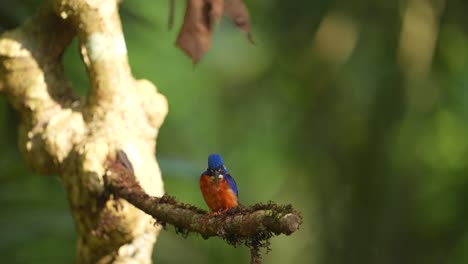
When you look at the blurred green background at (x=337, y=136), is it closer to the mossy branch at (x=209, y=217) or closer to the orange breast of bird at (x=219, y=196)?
the mossy branch at (x=209, y=217)

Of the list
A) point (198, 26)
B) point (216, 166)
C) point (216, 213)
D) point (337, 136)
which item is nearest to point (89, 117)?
point (198, 26)

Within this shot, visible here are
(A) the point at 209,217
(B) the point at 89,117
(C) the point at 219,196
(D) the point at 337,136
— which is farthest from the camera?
(D) the point at 337,136

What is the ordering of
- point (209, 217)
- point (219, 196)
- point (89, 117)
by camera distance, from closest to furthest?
point (209, 217), point (219, 196), point (89, 117)

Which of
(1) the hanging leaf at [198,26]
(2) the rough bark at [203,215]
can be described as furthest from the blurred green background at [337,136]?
(2) the rough bark at [203,215]

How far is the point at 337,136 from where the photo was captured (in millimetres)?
7301

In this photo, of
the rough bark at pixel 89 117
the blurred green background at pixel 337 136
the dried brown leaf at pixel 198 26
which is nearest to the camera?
the rough bark at pixel 89 117

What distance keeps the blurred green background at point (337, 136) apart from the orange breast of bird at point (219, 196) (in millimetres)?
3074

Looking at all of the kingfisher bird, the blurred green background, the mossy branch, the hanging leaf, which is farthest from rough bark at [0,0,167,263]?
the blurred green background

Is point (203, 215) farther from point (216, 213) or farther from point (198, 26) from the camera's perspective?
point (198, 26)

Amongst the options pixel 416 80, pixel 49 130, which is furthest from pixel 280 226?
pixel 416 80

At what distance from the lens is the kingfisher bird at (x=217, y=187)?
2965mm

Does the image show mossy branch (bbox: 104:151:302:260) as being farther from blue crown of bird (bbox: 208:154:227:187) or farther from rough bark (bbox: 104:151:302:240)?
blue crown of bird (bbox: 208:154:227:187)

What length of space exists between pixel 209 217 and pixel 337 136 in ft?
14.8

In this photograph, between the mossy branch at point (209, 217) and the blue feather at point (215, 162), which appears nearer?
the mossy branch at point (209, 217)
